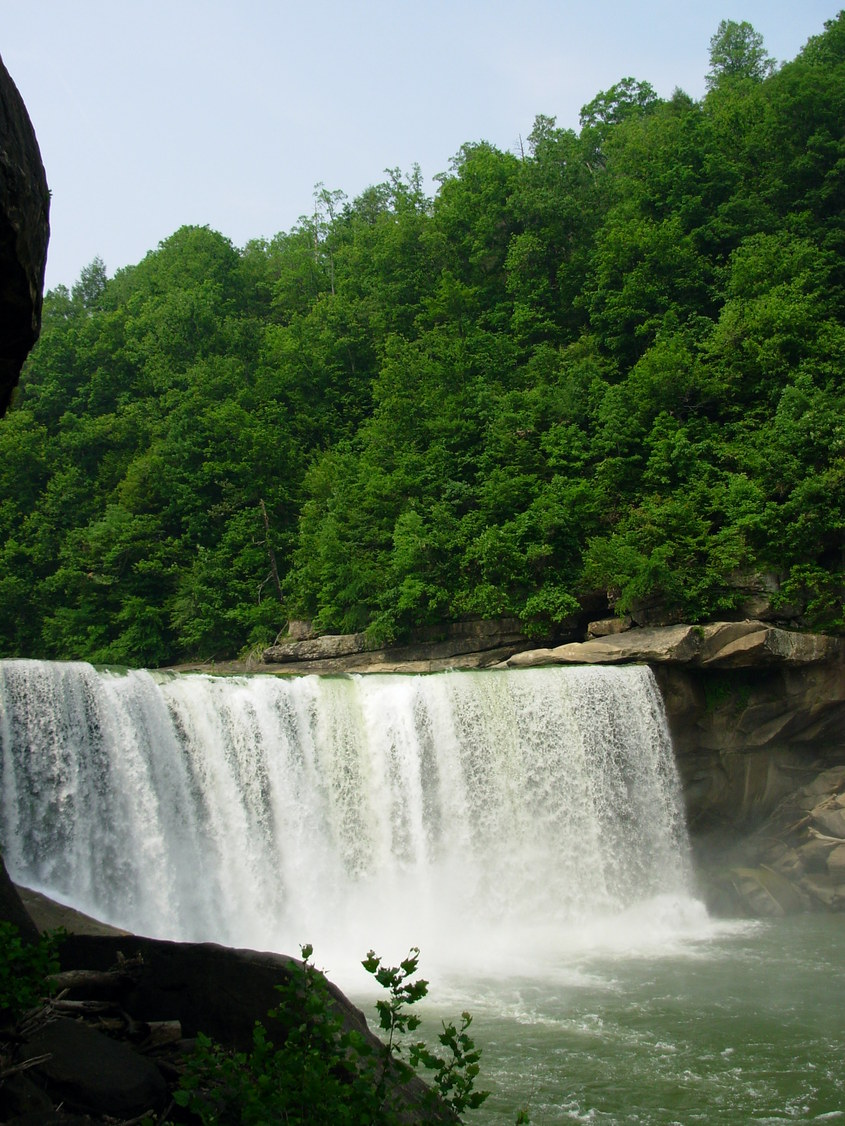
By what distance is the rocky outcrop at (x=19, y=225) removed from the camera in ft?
14.9

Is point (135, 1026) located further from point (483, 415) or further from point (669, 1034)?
point (483, 415)

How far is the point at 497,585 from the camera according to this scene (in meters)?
24.7

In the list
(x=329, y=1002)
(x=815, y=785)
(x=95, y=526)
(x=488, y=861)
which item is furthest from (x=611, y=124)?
(x=329, y=1002)

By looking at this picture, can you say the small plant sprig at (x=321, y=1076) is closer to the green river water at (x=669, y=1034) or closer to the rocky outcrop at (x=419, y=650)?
the green river water at (x=669, y=1034)

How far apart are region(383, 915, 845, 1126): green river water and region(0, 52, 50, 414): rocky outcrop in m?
8.57

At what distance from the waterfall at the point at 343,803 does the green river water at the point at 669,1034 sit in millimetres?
2634

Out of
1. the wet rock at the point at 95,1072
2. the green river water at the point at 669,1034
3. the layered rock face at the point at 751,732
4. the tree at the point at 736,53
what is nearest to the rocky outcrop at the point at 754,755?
the layered rock face at the point at 751,732

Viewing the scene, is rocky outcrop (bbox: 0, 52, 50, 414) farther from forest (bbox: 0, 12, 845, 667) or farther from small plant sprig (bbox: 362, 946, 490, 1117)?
forest (bbox: 0, 12, 845, 667)

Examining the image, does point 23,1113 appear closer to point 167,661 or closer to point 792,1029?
point 792,1029

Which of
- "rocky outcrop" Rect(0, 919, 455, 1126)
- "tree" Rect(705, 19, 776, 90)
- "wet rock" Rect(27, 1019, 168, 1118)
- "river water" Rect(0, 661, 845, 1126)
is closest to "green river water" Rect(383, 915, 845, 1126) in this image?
"river water" Rect(0, 661, 845, 1126)

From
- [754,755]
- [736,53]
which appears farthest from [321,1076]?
[736,53]

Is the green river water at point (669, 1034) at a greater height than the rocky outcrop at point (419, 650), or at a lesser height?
lesser

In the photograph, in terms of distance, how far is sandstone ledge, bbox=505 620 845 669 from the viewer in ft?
63.9

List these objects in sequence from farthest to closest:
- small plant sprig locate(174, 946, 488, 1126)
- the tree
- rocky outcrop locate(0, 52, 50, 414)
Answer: the tree → rocky outcrop locate(0, 52, 50, 414) → small plant sprig locate(174, 946, 488, 1126)
